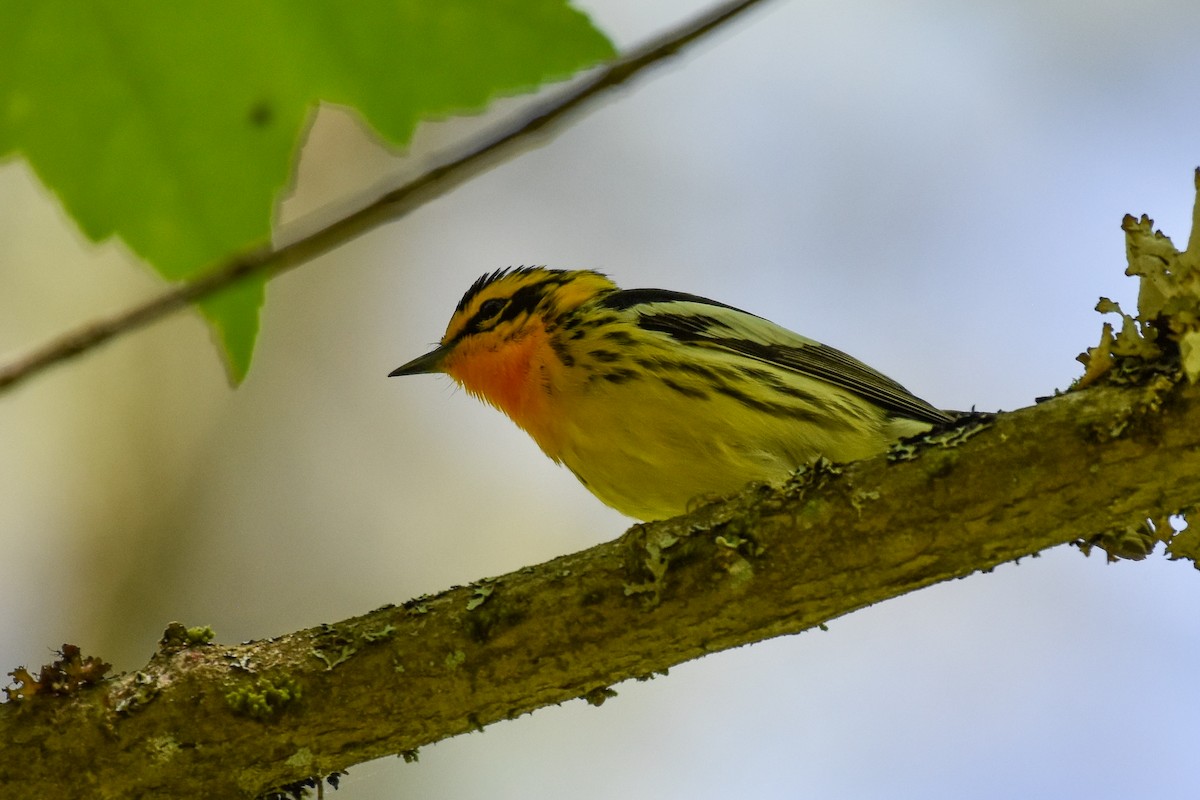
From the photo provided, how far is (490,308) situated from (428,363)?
0.43 m

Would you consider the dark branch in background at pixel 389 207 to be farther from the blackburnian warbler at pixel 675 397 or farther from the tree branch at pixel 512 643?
the blackburnian warbler at pixel 675 397

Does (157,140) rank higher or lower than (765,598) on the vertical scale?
higher

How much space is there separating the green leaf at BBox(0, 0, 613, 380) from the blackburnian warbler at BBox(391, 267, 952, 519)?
2.92 m

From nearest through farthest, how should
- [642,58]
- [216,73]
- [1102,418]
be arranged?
[642,58] → [216,73] → [1102,418]

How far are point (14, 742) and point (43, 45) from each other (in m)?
2.31

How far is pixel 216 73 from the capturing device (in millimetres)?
1994

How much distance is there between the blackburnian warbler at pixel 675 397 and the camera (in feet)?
15.3

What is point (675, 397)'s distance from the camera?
15.6 feet

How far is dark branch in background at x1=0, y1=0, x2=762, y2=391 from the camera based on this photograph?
1.44 metres

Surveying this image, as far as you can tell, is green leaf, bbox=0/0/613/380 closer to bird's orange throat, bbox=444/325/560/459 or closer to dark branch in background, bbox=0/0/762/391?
dark branch in background, bbox=0/0/762/391

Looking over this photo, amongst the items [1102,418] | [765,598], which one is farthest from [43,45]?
[1102,418]

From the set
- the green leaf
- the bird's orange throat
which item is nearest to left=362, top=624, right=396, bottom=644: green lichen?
the bird's orange throat

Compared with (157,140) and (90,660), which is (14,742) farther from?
(157,140)

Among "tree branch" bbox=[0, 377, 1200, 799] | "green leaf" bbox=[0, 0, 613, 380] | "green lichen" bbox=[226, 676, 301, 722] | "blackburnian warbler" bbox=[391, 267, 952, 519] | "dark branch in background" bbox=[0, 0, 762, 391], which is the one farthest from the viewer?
"blackburnian warbler" bbox=[391, 267, 952, 519]
